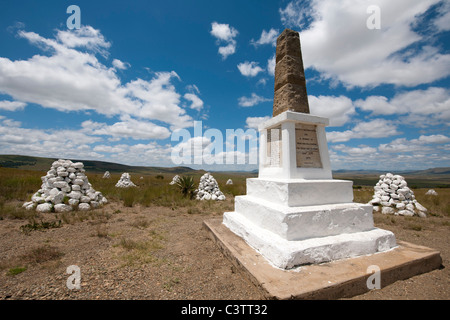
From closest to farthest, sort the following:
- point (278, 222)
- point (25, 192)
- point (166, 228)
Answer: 1. point (278, 222)
2. point (166, 228)
3. point (25, 192)

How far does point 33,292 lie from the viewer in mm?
2605

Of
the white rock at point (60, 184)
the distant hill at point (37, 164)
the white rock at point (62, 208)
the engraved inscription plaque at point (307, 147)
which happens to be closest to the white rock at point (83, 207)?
the white rock at point (62, 208)

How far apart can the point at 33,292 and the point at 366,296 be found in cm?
430

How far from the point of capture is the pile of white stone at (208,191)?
12.1 meters

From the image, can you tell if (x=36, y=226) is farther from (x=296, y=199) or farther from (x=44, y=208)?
(x=296, y=199)

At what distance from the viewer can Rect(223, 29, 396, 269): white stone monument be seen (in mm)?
3152

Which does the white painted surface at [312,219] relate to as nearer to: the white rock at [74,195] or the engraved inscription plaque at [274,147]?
the engraved inscription plaque at [274,147]

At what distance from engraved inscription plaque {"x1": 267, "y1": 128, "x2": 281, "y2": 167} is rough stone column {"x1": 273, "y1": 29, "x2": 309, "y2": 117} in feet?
1.53

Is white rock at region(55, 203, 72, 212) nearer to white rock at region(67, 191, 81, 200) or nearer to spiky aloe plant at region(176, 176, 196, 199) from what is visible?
white rock at region(67, 191, 81, 200)

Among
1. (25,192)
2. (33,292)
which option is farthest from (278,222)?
(25,192)

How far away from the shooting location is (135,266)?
11.2 feet

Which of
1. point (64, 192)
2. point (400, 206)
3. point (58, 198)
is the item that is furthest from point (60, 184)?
point (400, 206)

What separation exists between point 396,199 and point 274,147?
7.84 meters
